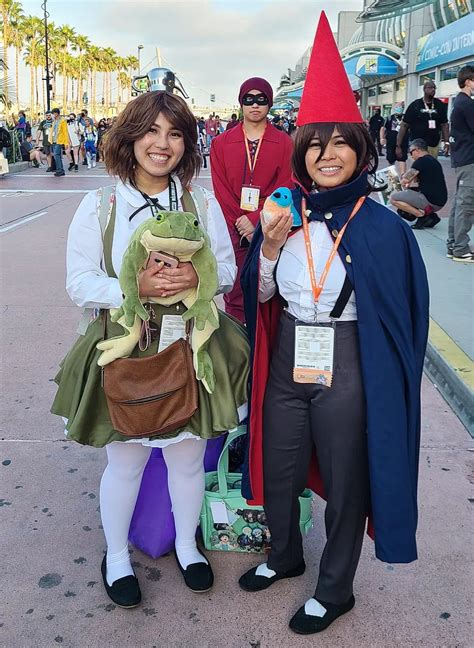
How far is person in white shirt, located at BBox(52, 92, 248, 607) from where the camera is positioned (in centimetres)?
215

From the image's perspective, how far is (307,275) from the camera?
2.04 metres

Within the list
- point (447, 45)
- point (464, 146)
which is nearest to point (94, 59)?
point (447, 45)

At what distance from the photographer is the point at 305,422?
2.18 m

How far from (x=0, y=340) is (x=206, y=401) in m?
3.52

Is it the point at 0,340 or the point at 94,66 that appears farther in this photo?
the point at 94,66

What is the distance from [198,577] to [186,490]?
35 centimetres

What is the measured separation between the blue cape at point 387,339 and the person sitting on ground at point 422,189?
728cm

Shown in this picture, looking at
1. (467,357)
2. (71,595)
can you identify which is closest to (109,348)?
(71,595)

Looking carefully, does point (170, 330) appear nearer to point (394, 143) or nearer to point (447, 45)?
point (394, 143)

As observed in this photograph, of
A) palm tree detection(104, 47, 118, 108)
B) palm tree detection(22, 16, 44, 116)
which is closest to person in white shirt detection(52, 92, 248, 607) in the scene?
palm tree detection(22, 16, 44, 116)

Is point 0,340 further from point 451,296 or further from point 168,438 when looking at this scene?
point 451,296

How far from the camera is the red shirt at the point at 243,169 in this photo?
393 cm

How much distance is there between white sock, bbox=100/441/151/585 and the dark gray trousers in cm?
48

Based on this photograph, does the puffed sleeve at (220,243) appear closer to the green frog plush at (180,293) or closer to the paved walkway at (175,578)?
the green frog plush at (180,293)
